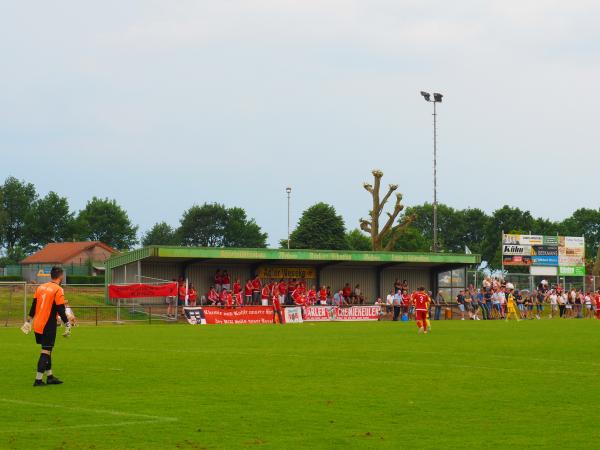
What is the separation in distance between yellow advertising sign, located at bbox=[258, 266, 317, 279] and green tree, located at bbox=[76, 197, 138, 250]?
7500cm

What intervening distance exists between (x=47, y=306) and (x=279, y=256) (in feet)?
Answer: 128

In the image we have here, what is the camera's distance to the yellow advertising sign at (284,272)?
5666 centimetres

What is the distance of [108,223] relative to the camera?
427ft

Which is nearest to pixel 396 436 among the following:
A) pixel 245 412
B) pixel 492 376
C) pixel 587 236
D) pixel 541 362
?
pixel 245 412

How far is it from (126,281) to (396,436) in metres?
42.8

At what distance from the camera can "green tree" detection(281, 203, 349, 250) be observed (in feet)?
334

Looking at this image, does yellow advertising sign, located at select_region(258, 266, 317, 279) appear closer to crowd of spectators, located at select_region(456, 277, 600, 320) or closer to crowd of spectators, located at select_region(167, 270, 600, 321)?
crowd of spectators, located at select_region(167, 270, 600, 321)

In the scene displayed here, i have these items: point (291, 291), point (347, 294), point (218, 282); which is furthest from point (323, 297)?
point (218, 282)

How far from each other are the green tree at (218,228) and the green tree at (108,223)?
755 centimetres

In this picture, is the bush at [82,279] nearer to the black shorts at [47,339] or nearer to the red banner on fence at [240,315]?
the red banner on fence at [240,315]

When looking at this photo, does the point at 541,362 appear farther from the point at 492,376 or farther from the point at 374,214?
the point at 374,214

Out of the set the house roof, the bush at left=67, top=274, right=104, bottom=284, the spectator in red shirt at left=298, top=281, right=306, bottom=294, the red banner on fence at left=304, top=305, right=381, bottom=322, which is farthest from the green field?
the house roof

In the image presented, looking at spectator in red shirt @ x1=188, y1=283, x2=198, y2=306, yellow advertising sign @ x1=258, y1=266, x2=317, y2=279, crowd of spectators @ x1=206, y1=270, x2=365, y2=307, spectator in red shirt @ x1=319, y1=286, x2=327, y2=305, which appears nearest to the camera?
spectator in red shirt @ x1=188, y1=283, x2=198, y2=306

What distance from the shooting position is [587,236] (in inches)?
5763
